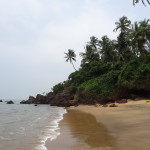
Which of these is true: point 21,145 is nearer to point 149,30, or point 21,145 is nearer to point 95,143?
point 95,143

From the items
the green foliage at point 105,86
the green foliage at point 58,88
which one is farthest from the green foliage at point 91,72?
the green foliage at point 58,88

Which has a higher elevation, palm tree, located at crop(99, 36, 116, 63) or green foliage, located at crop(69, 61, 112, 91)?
palm tree, located at crop(99, 36, 116, 63)

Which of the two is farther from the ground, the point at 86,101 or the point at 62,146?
the point at 86,101

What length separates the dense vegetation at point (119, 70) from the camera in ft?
83.4

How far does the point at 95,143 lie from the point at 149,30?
30697 mm

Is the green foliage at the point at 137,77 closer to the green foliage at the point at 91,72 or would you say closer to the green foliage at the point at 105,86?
the green foliage at the point at 105,86

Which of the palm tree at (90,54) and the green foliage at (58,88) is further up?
the palm tree at (90,54)

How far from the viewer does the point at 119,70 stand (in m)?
32.8

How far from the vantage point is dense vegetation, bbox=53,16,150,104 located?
2541 cm

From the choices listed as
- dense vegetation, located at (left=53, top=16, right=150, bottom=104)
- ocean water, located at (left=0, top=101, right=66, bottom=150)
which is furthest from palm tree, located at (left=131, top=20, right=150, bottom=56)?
ocean water, located at (left=0, top=101, right=66, bottom=150)

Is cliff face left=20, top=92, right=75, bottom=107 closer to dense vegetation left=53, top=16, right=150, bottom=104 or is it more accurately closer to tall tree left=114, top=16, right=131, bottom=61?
dense vegetation left=53, top=16, right=150, bottom=104

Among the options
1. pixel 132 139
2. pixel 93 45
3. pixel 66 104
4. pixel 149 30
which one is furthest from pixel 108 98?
pixel 93 45

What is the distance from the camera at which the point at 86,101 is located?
33.4m

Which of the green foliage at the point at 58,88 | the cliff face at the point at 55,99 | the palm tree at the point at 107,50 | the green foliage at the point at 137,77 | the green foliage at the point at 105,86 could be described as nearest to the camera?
the green foliage at the point at 137,77
